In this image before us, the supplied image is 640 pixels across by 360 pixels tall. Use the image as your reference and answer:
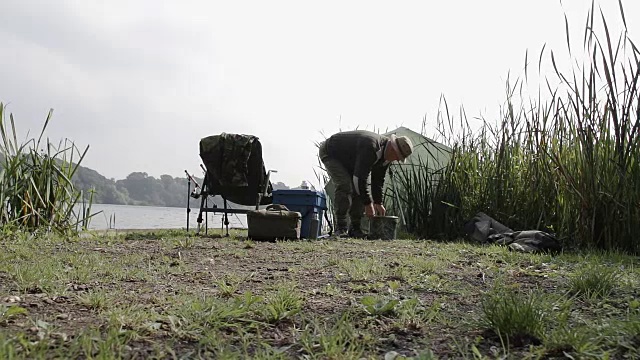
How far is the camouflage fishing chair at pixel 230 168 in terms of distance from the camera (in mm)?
7074

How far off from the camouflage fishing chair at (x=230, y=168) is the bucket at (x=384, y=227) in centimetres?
163

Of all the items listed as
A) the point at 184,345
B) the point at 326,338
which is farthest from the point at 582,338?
the point at 184,345

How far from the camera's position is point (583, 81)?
13.6 feet

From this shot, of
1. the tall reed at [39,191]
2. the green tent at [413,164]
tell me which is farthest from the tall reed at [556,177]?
the tall reed at [39,191]

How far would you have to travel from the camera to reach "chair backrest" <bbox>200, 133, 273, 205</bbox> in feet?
23.2

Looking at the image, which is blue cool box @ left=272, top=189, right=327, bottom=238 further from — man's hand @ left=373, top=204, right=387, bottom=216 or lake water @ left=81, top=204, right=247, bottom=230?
lake water @ left=81, top=204, right=247, bottom=230

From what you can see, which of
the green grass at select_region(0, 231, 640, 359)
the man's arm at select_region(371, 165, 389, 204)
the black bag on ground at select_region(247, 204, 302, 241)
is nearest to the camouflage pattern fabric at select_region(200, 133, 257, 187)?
the black bag on ground at select_region(247, 204, 302, 241)

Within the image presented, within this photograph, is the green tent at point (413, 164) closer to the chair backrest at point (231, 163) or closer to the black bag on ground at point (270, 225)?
the chair backrest at point (231, 163)

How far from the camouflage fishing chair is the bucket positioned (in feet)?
5.34

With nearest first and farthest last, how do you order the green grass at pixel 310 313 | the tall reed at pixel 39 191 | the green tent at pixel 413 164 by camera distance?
1. the green grass at pixel 310 313
2. the tall reed at pixel 39 191
3. the green tent at pixel 413 164

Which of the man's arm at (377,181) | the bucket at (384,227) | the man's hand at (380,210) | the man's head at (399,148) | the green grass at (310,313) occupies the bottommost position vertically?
the green grass at (310,313)

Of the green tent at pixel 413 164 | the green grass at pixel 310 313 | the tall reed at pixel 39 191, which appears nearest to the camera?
the green grass at pixel 310 313

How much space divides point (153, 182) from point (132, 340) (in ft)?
113

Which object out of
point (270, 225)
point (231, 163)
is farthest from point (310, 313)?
point (231, 163)
